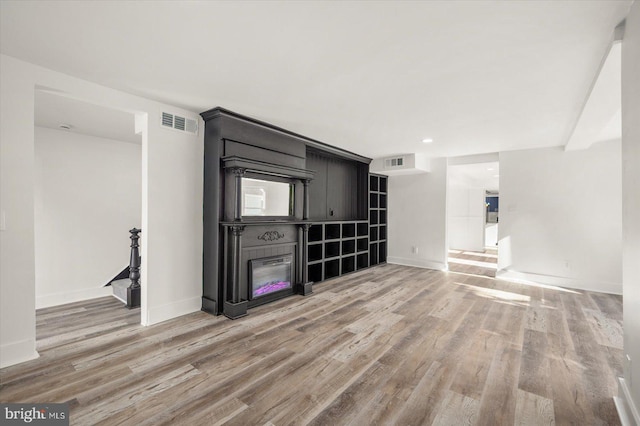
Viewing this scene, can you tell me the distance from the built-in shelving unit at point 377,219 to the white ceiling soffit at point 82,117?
468cm

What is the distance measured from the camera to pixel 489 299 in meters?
3.97

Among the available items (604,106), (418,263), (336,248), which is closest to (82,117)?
(336,248)

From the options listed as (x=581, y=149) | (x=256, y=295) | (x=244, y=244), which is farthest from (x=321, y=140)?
(x=581, y=149)

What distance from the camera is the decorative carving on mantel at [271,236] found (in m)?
3.64

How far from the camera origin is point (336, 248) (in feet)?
17.5

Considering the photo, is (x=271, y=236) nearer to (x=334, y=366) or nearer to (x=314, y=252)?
(x=314, y=252)

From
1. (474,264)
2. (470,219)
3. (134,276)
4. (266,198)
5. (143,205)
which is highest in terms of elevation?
(266,198)

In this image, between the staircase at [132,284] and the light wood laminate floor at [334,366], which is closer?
the light wood laminate floor at [334,366]

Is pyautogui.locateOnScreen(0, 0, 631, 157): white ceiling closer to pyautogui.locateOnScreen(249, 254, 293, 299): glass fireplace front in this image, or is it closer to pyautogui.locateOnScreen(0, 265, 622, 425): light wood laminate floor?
pyautogui.locateOnScreen(249, 254, 293, 299): glass fireplace front

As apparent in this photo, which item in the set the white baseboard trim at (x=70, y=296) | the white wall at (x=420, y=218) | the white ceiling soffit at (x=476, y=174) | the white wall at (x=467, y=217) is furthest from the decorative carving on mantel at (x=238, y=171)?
the white wall at (x=467, y=217)

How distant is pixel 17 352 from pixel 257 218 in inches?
94.6

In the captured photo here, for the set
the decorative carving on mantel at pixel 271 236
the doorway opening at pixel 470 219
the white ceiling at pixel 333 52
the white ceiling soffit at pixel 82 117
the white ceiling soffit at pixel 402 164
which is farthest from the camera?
the doorway opening at pixel 470 219

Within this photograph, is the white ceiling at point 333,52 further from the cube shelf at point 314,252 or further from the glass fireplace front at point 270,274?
the cube shelf at point 314,252

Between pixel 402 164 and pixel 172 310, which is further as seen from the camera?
pixel 402 164
